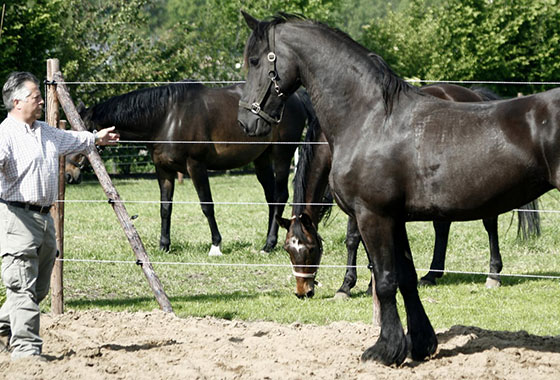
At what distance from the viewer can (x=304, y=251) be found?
7398 mm

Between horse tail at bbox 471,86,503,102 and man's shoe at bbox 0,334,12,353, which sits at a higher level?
horse tail at bbox 471,86,503,102

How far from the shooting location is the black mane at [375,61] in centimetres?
491

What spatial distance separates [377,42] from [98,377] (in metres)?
33.7

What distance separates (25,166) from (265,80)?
5.48ft

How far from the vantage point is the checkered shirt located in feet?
15.8

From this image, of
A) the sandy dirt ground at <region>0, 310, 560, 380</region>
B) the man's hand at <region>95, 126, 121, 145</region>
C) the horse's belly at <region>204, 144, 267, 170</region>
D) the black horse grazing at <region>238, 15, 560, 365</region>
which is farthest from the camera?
the horse's belly at <region>204, 144, 267, 170</region>

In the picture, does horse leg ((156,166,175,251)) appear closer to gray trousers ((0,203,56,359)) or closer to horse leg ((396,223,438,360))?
gray trousers ((0,203,56,359))

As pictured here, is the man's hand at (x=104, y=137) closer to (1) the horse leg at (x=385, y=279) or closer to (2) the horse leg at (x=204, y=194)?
(1) the horse leg at (x=385, y=279)

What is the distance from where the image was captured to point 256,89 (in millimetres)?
5176

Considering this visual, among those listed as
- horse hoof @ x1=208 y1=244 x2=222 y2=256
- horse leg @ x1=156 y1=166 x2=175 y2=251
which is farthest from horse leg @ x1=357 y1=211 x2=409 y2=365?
horse leg @ x1=156 y1=166 x2=175 y2=251

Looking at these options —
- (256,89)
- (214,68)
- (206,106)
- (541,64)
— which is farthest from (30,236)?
(214,68)

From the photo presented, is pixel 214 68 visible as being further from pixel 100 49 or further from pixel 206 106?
pixel 206 106

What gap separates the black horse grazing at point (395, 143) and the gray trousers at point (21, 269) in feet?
5.15

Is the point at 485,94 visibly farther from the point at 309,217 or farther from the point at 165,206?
the point at 165,206
